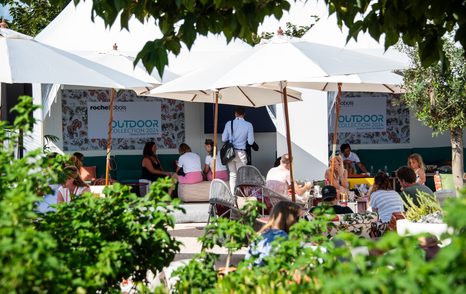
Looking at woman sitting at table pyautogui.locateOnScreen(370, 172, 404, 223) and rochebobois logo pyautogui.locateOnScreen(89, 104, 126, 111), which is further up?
rochebobois logo pyautogui.locateOnScreen(89, 104, 126, 111)

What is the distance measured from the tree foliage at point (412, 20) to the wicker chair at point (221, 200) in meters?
5.02

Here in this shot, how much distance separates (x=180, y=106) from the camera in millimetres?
22922

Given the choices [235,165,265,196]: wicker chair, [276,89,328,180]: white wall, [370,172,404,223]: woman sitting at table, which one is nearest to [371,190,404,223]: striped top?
[370,172,404,223]: woman sitting at table

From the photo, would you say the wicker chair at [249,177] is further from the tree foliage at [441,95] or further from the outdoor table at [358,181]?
the tree foliage at [441,95]

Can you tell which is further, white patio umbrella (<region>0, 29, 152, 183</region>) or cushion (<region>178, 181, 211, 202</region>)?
cushion (<region>178, 181, 211, 202</region>)

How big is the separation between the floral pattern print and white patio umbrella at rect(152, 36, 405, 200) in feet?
35.2

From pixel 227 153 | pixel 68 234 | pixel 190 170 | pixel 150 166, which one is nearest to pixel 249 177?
pixel 227 153

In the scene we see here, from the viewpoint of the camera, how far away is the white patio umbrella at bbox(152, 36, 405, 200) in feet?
33.5

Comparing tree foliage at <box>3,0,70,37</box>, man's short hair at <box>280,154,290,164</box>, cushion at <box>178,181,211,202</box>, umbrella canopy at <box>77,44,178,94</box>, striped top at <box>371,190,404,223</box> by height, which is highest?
tree foliage at <box>3,0,70,37</box>

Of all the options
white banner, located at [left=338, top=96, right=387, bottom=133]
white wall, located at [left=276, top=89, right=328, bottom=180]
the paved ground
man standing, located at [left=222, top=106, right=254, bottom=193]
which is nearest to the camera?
the paved ground

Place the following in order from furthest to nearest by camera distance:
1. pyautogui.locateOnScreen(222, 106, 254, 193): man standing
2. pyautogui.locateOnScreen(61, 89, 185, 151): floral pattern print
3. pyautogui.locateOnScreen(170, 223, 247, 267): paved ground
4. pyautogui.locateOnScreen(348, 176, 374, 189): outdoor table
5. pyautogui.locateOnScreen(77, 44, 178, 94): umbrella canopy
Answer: pyautogui.locateOnScreen(61, 89, 185, 151): floral pattern print < pyautogui.locateOnScreen(222, 106, 254, 193): man standing < pyautogui.locateOnScreen(348, 176, 374, 189): outdoor table < pyautogui.locateOnScreen(77, 44, 178, 94): umbrella canopy < pyautogui.locateOnScreen(170, 223, 247, 267): paved ground

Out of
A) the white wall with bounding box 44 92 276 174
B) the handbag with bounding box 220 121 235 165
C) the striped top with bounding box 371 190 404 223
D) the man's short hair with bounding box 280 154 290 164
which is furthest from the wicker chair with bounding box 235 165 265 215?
the white wall with bounding box 44 92 276 174

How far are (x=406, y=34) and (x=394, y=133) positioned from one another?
1704cm

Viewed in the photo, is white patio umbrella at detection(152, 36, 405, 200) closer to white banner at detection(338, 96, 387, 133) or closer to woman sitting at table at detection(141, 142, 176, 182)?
woman sitting at table at detection(141, 142, 176, 182)
